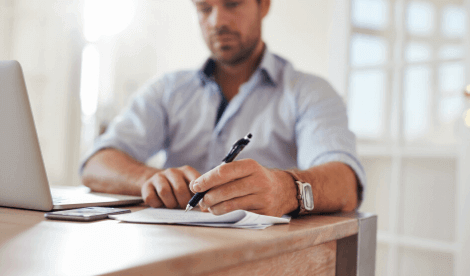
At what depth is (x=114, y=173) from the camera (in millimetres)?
965

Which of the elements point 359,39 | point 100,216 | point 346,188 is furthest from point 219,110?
point 359,39

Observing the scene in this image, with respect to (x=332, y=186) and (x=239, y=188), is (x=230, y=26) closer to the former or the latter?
(x=332, y=186)

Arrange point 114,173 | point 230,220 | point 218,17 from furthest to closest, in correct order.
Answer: point 218,17, point 114,173, point 230,220

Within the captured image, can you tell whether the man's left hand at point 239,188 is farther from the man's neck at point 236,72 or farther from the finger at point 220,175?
the man's neck at point 236,72

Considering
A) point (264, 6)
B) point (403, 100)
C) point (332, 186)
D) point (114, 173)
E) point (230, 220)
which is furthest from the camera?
point (403, 100)

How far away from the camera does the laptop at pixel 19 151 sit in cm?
51

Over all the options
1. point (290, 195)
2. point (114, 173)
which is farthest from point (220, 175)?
point (114, 173)

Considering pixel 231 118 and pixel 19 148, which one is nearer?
pixel 19 148

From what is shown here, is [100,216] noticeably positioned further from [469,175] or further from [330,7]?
[330,7]

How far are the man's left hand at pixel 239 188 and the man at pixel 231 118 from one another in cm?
29

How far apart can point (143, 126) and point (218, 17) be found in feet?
1.48

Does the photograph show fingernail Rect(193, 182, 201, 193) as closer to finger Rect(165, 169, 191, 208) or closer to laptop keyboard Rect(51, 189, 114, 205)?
finger Rect(165, 169, 191, 208)

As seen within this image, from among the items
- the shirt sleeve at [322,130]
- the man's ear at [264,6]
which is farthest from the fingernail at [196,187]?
the man's ear at [264,6]

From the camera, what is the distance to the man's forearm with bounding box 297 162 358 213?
718mm
